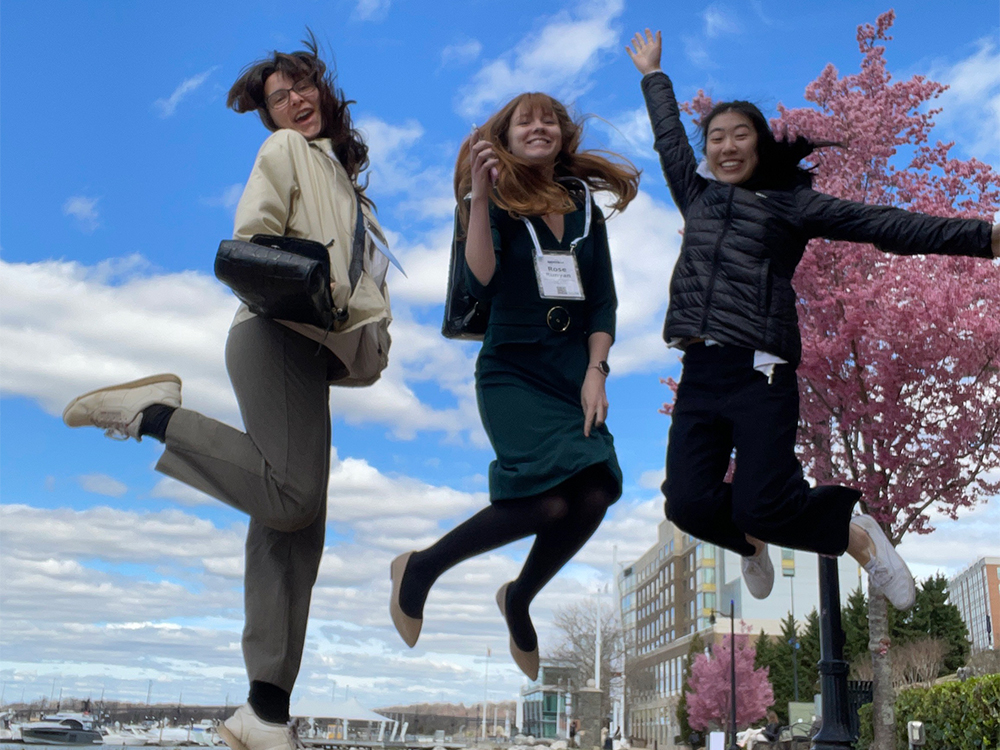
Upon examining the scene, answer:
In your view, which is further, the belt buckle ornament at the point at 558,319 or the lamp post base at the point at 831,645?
the lamp post base at the point at 831,645

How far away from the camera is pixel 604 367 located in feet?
12.5

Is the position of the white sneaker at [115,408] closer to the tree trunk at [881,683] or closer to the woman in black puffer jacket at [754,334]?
the woman in black puffer jacket at [754,334]

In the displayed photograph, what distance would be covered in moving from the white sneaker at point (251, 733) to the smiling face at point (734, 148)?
3.01 meters

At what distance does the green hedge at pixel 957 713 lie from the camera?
27.0ft

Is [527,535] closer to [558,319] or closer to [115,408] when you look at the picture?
[558,319]

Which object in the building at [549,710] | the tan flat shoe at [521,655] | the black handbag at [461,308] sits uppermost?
the black handbag at [461,308]

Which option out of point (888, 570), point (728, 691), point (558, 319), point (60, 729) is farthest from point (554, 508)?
point (728, 691)

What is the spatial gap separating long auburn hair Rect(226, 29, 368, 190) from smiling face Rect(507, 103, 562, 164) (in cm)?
69

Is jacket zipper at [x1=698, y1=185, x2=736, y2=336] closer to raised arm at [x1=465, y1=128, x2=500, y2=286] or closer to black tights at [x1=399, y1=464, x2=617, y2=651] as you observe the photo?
black tights at [x1=399, y1=464, x2=617, y2=651]

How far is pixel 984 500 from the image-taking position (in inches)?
539

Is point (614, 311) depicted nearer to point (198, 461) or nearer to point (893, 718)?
point (198, 461)

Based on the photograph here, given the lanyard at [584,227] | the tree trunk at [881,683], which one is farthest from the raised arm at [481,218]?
the tree trunk at [881,683]

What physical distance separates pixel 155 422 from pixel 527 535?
4.98ft

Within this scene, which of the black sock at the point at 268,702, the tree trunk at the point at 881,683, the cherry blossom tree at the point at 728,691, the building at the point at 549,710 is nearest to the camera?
the black sock at the point at 268,702
